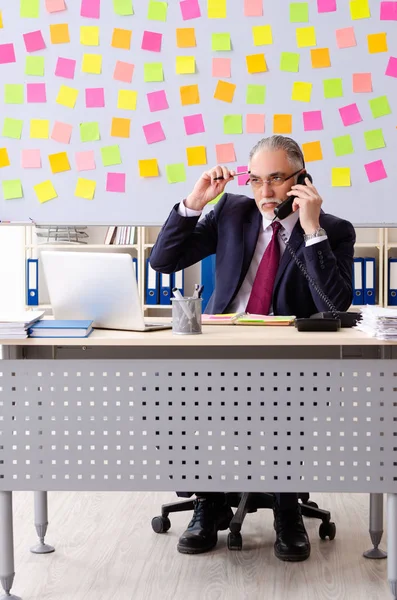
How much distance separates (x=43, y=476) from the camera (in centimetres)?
214

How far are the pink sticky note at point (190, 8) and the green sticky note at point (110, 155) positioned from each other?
0.60 metres

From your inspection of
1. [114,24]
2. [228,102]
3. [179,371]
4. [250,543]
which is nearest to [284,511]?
[250,543]

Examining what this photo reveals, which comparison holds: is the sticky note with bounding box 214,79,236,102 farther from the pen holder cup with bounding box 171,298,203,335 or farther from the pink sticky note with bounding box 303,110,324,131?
the pen holder cup with bounding box 171,298,203,335

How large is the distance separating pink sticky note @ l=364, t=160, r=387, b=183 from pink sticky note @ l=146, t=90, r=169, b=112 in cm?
86

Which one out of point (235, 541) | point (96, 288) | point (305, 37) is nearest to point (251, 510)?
point (235, 541)

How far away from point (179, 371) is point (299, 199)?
767mm

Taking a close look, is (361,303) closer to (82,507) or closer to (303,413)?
(82,507)

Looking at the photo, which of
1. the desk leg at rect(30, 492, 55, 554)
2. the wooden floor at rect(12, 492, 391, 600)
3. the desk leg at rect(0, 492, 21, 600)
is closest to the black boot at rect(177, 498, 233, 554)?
the wooden floor at rect(12, 492, 391, 600)

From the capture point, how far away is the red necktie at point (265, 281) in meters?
2.73

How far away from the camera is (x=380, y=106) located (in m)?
3.28

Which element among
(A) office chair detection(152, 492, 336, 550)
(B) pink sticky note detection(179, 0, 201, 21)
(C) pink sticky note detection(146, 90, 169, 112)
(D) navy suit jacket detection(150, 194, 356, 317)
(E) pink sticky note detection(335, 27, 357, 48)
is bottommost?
(A) office chair detection(152, 492, 336, 550)

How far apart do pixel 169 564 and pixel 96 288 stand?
0.87m

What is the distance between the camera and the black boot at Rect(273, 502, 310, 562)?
2459 mm

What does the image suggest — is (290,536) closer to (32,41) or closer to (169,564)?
(169,564)
